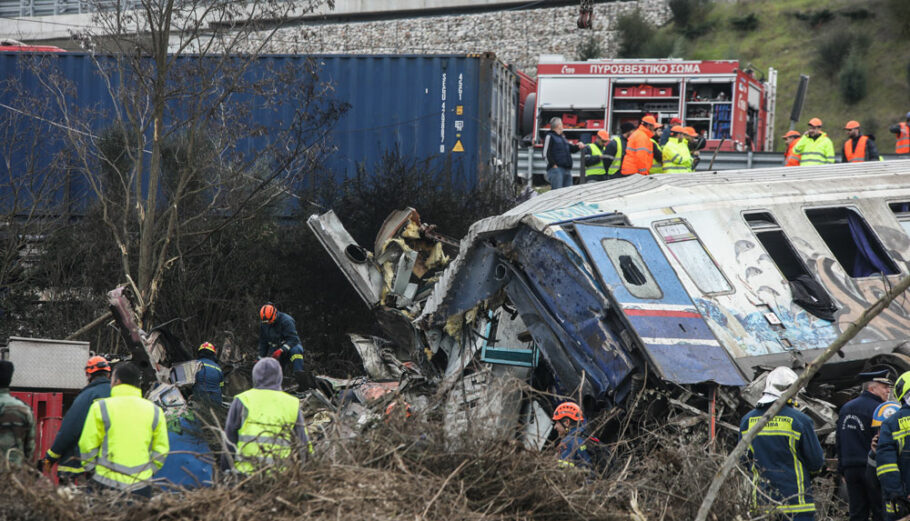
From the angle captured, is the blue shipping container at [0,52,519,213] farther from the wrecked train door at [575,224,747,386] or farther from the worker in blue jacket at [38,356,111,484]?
the worker in blue jacket at [38,356,111,484]

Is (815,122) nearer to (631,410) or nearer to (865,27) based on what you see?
(631,410)

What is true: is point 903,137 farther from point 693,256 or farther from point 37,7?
point 37,7

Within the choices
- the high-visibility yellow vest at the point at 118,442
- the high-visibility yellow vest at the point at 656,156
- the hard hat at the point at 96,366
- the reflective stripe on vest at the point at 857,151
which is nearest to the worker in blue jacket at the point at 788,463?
the high-visibility yellow vest at the point at 118,442

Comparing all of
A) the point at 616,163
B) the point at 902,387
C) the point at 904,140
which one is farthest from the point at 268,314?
the point at 904,140

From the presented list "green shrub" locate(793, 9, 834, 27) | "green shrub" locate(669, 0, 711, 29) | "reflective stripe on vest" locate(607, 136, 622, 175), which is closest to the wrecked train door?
"reflective stripe on vest" locate(607, 136, 622, 175)

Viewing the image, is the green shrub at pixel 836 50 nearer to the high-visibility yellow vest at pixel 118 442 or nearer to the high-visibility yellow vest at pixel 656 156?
the high-visibility yellow vest at pixel 656 156

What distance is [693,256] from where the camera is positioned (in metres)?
9.08

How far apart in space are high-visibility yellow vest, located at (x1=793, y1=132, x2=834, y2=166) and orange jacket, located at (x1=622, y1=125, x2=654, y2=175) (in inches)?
111

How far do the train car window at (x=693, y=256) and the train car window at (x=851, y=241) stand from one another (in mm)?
1403

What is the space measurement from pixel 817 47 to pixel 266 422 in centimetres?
3834

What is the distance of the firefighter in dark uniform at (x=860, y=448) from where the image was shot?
7535mm

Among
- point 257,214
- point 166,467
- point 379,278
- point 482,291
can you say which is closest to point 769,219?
point 482,291

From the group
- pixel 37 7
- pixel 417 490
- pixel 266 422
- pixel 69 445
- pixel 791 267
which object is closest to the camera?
pixel 417 490

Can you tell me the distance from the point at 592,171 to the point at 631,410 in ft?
23.1
